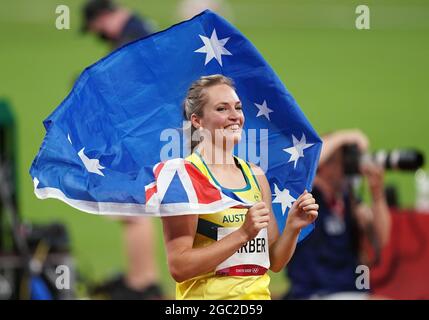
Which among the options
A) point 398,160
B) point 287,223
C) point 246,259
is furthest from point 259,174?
point 398,160

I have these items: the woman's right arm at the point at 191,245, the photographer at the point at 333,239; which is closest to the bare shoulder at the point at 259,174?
the woman's right arm at the point at 191,245

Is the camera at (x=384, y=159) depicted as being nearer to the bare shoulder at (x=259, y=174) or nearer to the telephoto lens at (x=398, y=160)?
the telephoto lens at (x=398, y=160)

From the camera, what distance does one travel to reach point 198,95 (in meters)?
3.32

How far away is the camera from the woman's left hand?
6.98ft

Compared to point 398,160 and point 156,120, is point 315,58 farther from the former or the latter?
point 156,120

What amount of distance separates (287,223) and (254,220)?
21 cm

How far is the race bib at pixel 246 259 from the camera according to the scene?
321 cm

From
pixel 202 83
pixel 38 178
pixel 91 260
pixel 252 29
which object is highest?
pixel 252 29
